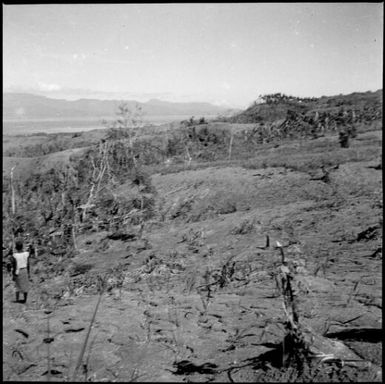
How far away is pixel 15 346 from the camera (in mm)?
3588

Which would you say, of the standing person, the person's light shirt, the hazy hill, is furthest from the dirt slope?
the hazy hill

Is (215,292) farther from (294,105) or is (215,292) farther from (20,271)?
(294,105)

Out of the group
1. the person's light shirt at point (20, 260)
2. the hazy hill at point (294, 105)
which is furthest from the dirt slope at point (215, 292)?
the hazy hill at point (294, 105)

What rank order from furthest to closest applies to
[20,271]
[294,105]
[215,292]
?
1. [294,105]
2. [20,271]
3. [215,292]

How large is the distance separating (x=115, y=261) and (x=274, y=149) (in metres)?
8.92

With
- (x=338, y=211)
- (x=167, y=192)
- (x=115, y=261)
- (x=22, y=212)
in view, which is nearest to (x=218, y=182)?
(x=167, y=192)

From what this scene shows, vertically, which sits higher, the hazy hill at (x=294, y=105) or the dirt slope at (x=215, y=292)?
the hazy hill at (x=294, y=105)

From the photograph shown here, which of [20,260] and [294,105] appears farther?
[294,105]

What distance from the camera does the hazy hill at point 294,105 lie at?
23.3 m

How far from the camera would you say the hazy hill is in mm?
23344

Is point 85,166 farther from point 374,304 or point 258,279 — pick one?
point 374,304

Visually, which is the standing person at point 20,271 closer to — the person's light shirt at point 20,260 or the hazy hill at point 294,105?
the person's light shirt at point 20,260

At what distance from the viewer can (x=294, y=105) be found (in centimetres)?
2547

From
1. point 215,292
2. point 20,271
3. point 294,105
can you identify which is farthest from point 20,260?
point 294,105
